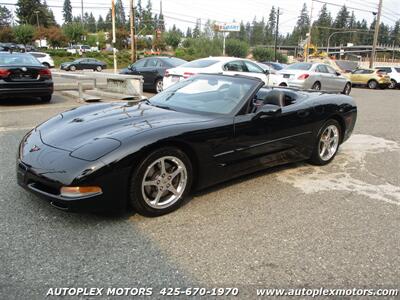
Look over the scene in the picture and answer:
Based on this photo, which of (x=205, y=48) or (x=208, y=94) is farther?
(x=205, y=48)

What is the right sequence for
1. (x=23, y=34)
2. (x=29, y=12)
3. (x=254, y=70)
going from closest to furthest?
1. (x=254, y=70)
2. (x=23, y=34)
3. (x=29, y=12)

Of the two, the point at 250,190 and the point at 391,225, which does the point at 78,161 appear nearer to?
the point at 250,190

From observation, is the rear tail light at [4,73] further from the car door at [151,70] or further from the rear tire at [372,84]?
the rear tire at [372,84]

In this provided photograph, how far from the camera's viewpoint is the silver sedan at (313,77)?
14656 millimetres

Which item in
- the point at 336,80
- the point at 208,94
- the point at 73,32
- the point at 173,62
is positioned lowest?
the point at 336,80

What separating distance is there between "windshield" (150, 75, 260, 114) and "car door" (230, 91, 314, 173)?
267mm

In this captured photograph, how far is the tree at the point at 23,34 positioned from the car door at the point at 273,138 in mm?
63251

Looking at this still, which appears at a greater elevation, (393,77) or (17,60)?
(17,60)

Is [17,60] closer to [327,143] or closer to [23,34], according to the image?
[327,143]

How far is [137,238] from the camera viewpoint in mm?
2994

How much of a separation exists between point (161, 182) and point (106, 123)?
0.79m

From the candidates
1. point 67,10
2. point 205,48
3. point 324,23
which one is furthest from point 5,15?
point 324,23

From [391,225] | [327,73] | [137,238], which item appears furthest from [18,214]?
[327,73]

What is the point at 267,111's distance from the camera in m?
4.11
